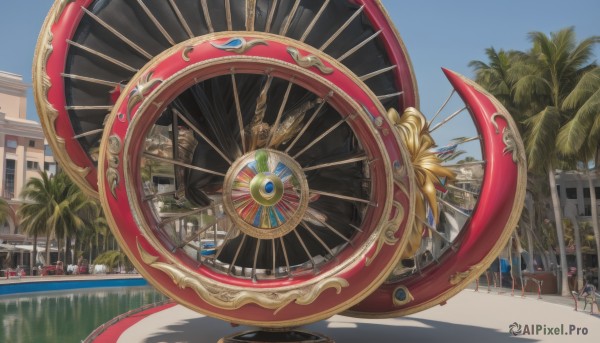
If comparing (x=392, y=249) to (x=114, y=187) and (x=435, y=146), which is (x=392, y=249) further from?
(x=114, y=187)

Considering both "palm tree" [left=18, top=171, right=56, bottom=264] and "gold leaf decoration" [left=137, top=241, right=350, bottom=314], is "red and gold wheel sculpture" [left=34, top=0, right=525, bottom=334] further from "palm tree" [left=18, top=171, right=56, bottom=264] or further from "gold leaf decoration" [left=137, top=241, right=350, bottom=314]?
"palm tree" [left=18, top=171, right=56, bottom=264]

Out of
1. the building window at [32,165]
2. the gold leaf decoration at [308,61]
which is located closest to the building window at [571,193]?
the gold leaf decoration at [308,61]

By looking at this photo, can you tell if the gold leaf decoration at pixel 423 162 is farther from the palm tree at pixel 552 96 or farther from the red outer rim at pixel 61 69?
the palm tree at pixel 552 96

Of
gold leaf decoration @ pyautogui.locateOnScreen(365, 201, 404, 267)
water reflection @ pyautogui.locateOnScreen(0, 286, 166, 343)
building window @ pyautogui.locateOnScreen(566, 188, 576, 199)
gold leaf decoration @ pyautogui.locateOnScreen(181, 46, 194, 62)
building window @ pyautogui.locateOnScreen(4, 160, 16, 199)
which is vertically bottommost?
water reflection @ pyautogui.locateOnScreen(0, 286, 166, 343)

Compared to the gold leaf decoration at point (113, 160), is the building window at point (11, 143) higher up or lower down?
higher up

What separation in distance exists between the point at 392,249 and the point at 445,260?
1.91 meters

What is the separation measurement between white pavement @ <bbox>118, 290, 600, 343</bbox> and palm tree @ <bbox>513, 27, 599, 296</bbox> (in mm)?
8138

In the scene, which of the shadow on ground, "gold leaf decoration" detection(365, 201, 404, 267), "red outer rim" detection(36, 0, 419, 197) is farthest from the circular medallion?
the shadow on ground

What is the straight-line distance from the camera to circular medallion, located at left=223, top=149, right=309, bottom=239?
1133cm

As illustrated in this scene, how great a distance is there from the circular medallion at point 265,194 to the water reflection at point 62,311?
7465 mm

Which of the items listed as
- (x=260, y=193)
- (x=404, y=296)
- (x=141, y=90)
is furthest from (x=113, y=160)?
(x=404, y=296)

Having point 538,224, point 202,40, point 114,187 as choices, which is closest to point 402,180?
point 202,40

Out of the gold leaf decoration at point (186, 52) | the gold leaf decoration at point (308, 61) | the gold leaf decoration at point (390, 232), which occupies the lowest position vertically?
the gold leaf decoration at point (390, 232)

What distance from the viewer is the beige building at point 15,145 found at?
197 feet
